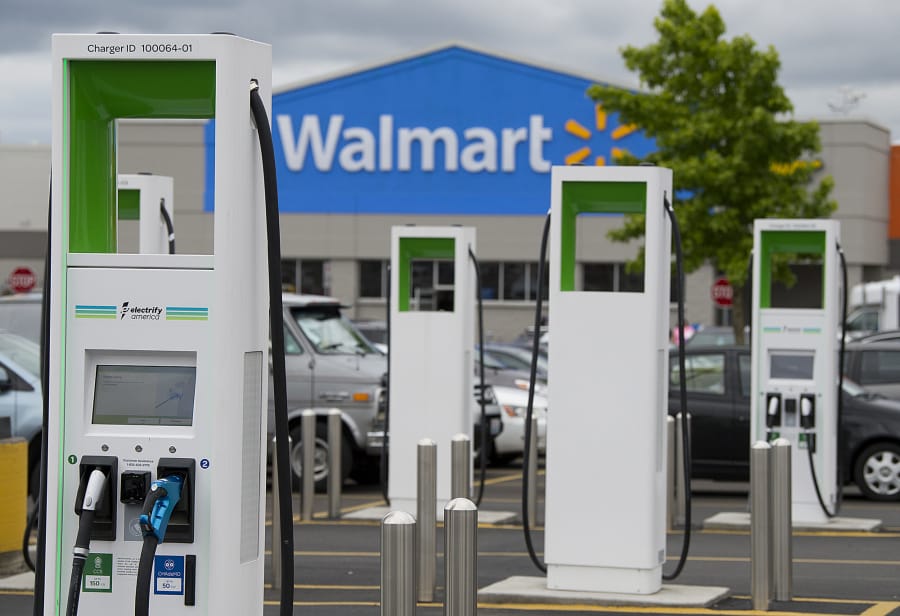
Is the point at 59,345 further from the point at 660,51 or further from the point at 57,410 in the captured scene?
the point at 660,51

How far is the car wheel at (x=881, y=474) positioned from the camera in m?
17.3

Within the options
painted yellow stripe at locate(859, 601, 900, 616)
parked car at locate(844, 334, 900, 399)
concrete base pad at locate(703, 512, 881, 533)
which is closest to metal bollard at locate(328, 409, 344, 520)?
concrete base pad at locate(703, 512, 881, 533)

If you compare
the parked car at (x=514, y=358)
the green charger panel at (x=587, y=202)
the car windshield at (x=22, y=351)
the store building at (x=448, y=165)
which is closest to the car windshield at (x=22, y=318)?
the car windshield at (x=22, y=351)

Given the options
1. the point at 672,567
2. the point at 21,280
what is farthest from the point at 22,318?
the point at 21,280

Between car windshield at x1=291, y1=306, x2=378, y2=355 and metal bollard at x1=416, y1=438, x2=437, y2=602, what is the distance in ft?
20.9

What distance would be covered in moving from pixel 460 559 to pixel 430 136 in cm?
4393

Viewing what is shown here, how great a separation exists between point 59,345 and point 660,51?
98.9ft

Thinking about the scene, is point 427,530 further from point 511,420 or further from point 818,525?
point 511,420

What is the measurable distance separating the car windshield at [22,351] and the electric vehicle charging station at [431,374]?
10.6ft

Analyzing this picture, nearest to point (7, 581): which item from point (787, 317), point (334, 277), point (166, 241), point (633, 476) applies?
point (166, 241)

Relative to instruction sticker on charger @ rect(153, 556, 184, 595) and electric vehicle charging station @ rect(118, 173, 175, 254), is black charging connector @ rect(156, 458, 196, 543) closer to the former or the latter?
instruction sticker on charger @ rect(153, 556, 184, 595)

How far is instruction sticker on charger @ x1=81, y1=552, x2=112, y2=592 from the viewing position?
229 inches

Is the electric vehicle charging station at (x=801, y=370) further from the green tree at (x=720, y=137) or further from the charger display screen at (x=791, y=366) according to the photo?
the green tree at (x=720, y=137)

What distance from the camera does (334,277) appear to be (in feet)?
170
